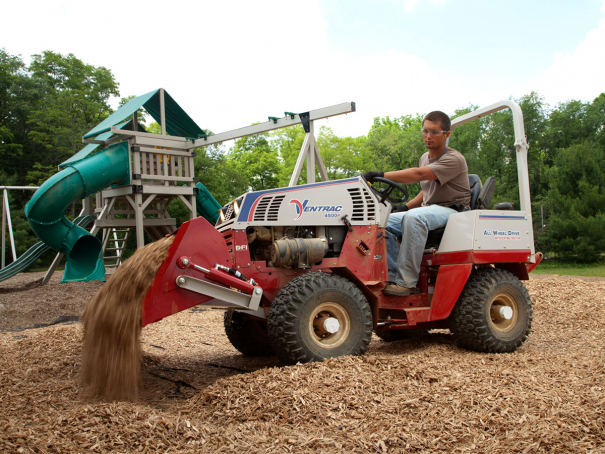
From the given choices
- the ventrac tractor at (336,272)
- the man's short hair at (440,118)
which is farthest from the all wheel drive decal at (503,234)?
the man's short hair at (440,118)

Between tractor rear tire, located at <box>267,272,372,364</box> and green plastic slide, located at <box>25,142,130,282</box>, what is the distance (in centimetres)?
793

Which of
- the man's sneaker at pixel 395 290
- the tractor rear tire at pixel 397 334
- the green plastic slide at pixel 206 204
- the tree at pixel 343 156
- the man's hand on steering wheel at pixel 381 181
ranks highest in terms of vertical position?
the tree at pixel 343 156

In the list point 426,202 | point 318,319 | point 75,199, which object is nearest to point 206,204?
point 75,199

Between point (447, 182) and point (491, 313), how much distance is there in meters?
1.29

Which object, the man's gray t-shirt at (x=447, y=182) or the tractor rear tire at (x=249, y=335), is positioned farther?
the tractor rear tire at (x=249, y=335)

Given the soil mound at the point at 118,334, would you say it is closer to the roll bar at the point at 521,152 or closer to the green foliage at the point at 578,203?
the roll bar at the point at 521,152

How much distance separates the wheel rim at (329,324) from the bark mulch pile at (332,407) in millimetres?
243

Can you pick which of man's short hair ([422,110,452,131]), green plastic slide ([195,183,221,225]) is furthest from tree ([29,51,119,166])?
man's short hair ([422,110,452,131])

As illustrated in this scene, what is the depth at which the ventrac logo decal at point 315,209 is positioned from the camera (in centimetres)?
414

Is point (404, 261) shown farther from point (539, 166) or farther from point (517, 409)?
point (539, 166)

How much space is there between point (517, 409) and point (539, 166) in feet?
86.5

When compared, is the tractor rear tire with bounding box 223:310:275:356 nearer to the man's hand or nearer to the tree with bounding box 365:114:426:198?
the man's hand

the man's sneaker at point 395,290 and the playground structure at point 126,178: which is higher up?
the playground structure at point 126,178

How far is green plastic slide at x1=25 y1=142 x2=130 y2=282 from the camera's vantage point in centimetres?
1013
